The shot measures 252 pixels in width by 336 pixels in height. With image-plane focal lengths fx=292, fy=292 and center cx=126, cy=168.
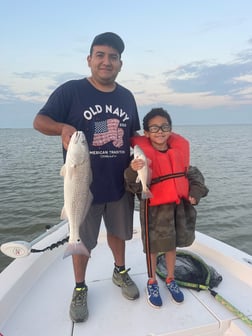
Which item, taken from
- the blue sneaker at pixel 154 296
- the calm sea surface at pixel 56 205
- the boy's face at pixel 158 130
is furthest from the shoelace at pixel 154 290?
the calm sea surface at pixel 56 205

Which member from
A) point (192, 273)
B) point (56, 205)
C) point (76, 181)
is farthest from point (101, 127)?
point (56, 205)

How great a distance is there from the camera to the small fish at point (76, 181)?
98.4 inches

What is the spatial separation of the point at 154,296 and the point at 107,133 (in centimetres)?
192

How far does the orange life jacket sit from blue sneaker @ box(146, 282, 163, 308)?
0.98 meters

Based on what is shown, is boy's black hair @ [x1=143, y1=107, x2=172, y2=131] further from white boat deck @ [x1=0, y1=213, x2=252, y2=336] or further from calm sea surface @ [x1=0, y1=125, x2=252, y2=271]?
calm sea surface @ [x1=0, y1=125, x2=252, y2=271]

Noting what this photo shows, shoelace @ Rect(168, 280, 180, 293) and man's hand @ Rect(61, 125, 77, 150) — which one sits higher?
man's hand @ Rect(61, 125, 77, 150)

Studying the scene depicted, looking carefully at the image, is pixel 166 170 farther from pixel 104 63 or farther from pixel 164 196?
pixel 104 63

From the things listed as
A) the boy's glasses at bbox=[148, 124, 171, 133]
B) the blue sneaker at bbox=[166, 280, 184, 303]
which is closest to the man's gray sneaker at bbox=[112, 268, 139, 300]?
the blue sneaker at bbox=[166, 280, 184, 303]

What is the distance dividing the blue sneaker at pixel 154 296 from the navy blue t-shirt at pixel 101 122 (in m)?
1.14

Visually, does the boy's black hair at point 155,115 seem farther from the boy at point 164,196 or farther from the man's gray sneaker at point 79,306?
the man's gray sneaker at point 79,306

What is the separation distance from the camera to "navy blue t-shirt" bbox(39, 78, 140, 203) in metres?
3.10

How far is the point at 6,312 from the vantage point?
10.2 feet

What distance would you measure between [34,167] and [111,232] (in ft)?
60.6

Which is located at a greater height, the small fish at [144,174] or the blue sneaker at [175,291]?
the small fish at [144,174]
